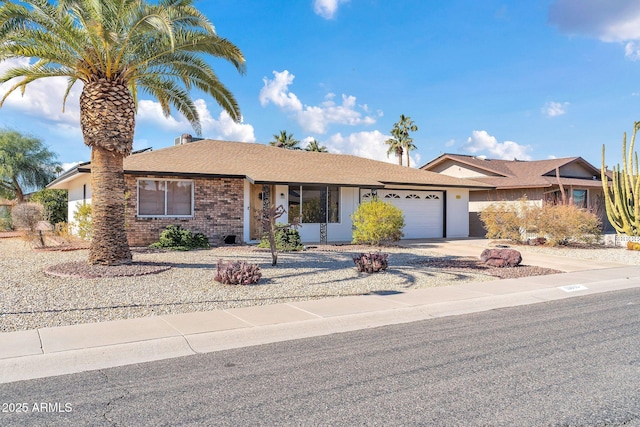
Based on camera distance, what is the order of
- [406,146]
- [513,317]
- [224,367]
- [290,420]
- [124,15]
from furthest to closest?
1. [406,146]
2. [124,15]
3. [513,317]
4. [224,367]
5. [290,420]

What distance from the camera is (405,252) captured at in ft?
60.7

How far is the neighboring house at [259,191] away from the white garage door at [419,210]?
0.05 metres

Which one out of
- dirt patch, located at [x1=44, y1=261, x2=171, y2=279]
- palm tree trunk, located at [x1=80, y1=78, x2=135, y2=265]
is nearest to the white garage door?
dirt patch, located at [x1=44, y1=261, x2=171, y2=279]

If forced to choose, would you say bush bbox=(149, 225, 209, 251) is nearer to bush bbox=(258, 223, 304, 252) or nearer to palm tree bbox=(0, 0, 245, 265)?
bush bbox=(258, 223, 304, 252)

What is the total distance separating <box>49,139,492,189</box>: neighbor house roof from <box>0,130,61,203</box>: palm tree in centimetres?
1339

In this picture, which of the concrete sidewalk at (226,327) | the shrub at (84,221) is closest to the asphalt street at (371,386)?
the concrete sidewalk at (226,327)

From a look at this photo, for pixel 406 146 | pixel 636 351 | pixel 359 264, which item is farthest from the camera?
pixel 406 146

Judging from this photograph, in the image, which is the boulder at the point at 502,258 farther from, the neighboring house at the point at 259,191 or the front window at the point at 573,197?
the front window at the point at 573,197

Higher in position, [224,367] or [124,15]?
[124,15]

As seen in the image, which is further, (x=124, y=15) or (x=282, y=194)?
(x=282, y=194)

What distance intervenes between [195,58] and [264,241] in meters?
7.47

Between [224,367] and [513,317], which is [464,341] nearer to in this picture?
[513,317]

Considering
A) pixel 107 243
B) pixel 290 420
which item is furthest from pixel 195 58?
pixel 290 420

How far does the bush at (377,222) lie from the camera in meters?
19.7
